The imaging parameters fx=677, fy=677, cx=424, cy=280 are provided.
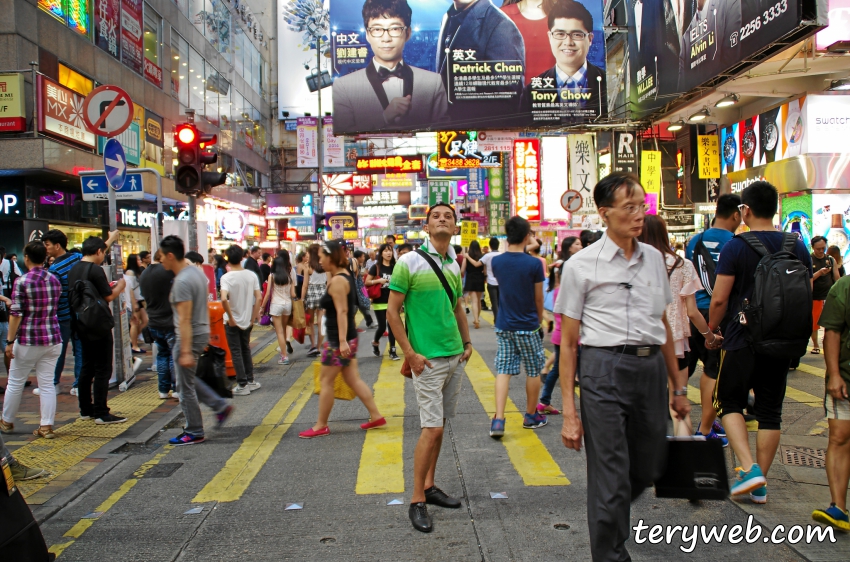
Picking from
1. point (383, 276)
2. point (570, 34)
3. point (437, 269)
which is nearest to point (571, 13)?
point (570, 34)

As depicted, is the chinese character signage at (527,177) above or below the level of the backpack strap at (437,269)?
above

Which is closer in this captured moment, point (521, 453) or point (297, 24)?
point (521, 453)

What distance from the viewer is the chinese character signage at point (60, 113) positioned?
60.7 ft

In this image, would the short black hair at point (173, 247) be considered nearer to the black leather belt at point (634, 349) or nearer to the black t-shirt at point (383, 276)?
the black leather belt at point (634, 349)

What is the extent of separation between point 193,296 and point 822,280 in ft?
28.7

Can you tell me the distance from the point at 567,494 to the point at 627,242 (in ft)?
7.29

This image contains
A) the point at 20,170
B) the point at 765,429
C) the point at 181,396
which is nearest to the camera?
the point at 765,429

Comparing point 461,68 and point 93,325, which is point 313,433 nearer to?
point 93,325

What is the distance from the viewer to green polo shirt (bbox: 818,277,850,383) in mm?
3848

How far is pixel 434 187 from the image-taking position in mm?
36625

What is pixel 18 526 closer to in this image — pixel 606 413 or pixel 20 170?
pixel 606 413

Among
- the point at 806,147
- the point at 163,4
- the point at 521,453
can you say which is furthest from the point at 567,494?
the point at 163,4

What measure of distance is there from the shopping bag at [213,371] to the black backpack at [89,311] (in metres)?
1.45

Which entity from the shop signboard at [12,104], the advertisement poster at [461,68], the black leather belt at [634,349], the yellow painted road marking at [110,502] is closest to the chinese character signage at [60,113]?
the shop signboard at [12,104]
